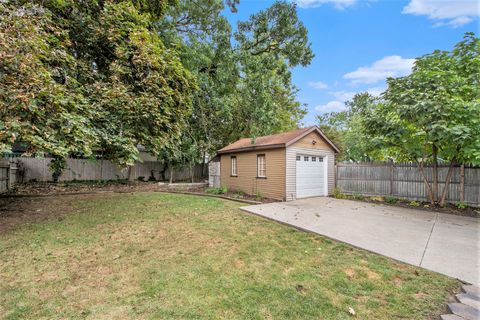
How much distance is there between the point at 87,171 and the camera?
14.0 m

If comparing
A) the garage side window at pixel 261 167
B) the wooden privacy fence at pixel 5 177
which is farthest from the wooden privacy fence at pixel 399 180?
Result: the wooden privacy fence at pixel 5 177

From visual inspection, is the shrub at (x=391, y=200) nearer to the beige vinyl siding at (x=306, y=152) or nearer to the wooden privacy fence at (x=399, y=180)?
the wooden privacy fence at (x=399, y=180)

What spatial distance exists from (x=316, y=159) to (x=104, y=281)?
945cm

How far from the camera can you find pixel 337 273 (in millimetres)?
3387

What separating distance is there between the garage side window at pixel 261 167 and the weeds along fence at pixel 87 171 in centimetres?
595

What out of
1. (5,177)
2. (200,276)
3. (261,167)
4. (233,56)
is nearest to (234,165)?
(261,167)

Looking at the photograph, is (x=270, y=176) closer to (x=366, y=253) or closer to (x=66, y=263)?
(x=366, y=253)

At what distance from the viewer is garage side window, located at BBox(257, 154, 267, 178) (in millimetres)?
10203

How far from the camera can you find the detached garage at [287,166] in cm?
931

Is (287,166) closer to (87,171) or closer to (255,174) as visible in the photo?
(255,174)

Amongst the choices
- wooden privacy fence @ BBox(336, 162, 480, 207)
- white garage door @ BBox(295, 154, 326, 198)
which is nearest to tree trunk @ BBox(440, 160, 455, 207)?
wooden privacy fence @ BBox(336, 162, 480, 207)

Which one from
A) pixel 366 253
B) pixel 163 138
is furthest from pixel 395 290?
pixel 163 138

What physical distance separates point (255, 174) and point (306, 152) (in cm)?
249

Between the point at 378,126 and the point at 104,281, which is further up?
the point at 378,126
